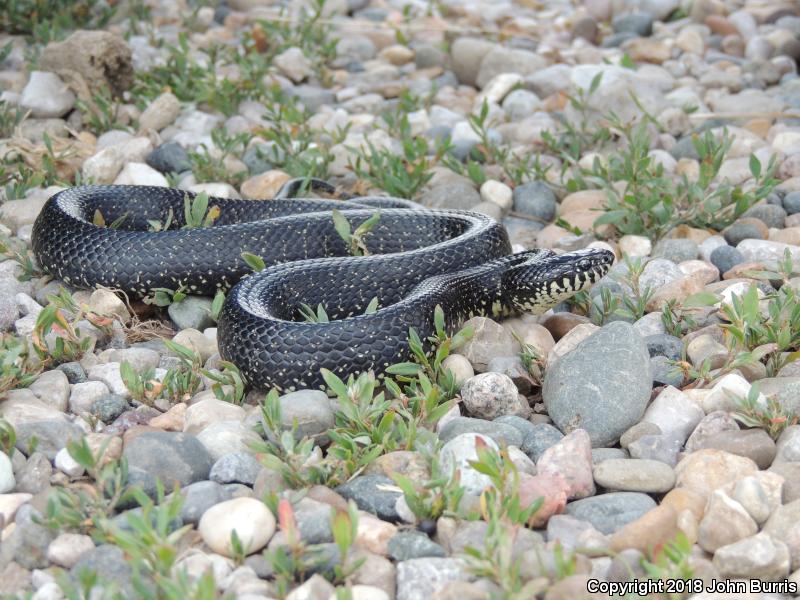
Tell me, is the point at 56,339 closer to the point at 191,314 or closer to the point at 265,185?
the point at 191,314

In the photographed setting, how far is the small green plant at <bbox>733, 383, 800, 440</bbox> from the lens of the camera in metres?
4.32

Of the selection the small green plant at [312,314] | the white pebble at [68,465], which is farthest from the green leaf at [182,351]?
the white pebble at [68,465]

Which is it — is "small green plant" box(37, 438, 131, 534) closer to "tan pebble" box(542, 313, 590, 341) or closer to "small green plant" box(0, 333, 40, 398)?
"small green plant" box(0, 333, 40, 398)

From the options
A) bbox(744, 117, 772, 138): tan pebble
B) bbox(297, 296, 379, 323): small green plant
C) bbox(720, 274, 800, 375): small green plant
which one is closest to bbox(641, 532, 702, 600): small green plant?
bbox(720, 274, 800, 375): small green plant

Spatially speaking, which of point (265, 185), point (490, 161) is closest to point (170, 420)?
point (265, 185)

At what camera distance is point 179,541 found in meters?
3.73

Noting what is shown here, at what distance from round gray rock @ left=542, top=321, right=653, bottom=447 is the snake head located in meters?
0.80

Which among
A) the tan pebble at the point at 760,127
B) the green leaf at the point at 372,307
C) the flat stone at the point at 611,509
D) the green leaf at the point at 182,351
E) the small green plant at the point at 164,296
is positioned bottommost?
the small green plant at the point at 164,296

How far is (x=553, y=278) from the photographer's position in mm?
5613

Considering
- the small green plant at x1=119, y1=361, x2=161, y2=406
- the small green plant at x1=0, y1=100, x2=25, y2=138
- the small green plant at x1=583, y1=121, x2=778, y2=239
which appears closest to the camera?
the small green plant at x1=119, y1=361, x2=161, y2=406

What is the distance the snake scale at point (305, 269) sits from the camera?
4.96 meters

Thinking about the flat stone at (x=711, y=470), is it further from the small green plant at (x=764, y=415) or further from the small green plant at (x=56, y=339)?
the small green plant at (x=56, y=339)

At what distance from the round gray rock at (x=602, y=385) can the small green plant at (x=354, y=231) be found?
1705 millimetres

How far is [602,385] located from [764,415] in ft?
2.33
